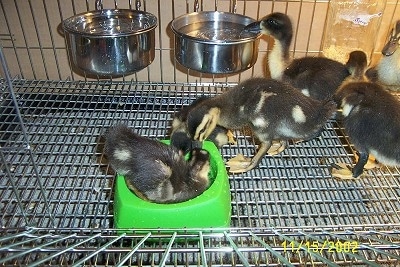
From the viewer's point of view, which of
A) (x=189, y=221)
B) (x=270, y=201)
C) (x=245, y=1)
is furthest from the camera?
(x=245, y=1)

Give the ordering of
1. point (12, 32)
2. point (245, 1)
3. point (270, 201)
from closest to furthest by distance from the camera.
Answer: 1. point (270, 201)
2. point (245, 1)
3. point (12, 32)

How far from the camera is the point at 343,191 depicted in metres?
1.47

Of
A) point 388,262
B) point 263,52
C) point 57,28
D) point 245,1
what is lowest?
point 388,262

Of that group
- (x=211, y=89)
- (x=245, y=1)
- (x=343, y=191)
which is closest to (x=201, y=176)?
(x=343, y=191)

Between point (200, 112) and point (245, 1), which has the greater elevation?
point (245, 1)

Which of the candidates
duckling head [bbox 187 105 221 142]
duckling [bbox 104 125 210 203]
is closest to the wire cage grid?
duckling [bbox 104 125 210 203]

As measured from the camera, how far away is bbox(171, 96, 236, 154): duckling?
4.50 feet

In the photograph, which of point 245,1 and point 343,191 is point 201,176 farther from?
point 245,1

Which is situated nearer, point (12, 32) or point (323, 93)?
point (323, 93)

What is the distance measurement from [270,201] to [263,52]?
1.15 m

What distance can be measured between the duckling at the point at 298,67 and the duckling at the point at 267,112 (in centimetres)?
18

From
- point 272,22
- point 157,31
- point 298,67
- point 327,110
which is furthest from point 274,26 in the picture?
point 157,31

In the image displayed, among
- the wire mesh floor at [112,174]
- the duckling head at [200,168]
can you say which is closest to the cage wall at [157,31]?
the wire mesh floor at [112,174]

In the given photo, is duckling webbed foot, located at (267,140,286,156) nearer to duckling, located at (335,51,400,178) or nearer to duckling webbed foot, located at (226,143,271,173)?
duckling webbed foot, located at (226,143,271,173)
